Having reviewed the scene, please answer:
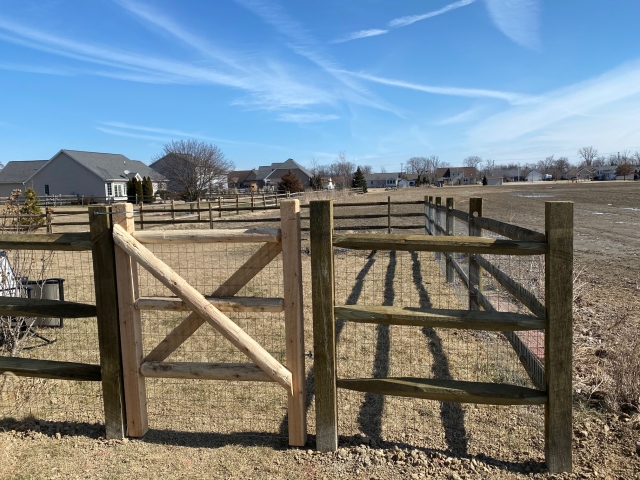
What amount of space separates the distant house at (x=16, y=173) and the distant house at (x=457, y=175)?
110 meters

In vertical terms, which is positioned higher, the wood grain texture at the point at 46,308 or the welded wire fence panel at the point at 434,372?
the wood grain texture at the point at 46,308

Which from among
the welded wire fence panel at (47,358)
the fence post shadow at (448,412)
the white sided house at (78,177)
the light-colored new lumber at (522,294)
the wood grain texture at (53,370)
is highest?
the white sided house at (78,177)

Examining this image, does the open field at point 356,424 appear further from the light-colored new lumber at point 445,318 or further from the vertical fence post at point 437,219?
the vertical fence post at point 437,219

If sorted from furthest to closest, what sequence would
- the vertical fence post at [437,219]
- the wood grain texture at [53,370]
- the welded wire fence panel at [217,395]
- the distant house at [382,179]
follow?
the distant house at [382,179] < the vertical fence post at [437,219] < the welded wire fence panel at [217,395] < the wood grain texture at [53,370]

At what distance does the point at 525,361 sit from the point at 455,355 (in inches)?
45.5

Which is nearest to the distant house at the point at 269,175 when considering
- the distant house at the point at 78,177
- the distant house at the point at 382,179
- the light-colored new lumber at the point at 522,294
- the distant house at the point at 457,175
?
the distant house at the point at 78,177

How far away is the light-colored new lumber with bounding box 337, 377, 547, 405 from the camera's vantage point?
10.4ft

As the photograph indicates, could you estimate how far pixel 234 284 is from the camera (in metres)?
3.42

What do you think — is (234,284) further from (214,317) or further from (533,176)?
(533,176)

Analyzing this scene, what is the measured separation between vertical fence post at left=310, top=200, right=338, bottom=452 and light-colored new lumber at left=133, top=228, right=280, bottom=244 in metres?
0.29

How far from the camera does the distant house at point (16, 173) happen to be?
58531 mm

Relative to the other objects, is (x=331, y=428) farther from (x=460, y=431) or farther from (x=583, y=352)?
(x=583, y=352)

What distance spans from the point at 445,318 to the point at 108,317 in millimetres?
2328

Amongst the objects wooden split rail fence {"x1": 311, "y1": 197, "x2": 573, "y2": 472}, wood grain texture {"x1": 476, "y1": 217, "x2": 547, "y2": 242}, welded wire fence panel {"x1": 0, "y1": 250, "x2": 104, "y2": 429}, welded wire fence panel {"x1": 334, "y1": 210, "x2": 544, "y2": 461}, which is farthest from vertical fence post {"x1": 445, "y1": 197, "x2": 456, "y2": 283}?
welded wire fence panel {"x1": 0, "y1": 250, "x2": 104, "y2": 429}
